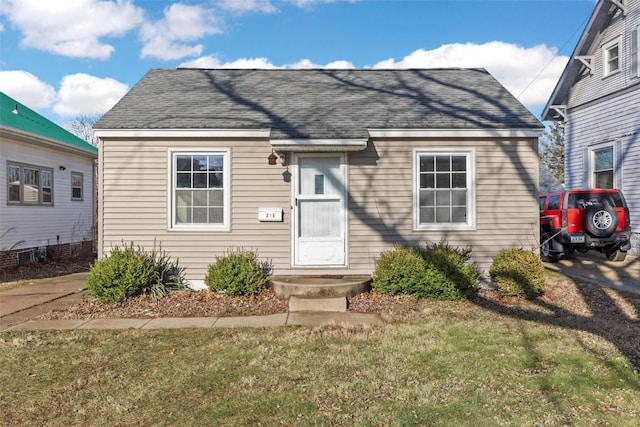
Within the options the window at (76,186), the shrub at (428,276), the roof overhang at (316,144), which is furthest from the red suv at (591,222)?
the window at (76,186)

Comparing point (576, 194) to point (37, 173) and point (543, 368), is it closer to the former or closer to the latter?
point (543, 368)

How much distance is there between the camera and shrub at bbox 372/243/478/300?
7273 millimetres

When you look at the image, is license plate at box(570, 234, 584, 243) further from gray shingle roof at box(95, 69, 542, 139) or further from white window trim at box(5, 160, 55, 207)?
white window trim at box(5, 160, 55, 207)

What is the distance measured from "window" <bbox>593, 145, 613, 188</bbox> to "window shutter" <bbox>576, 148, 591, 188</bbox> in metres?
0.18

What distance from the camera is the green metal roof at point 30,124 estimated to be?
11585 millimetres

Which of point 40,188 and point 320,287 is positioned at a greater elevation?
point 40,188

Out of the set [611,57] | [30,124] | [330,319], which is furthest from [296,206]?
[611,57]

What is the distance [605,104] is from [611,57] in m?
1.35

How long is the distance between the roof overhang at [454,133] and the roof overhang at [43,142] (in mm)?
9029

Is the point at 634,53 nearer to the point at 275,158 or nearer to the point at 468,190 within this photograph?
the point at 468,190

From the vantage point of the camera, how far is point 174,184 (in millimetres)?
8133

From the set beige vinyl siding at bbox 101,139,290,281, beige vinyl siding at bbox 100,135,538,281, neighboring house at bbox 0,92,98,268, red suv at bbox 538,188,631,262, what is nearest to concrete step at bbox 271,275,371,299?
beige vinyl siding at bbox 100,135,538,281

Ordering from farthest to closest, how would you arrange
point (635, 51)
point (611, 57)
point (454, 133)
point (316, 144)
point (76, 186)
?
point (76, 186), point (611, 57), point (635, 51), point (454, 133), point (316, 144)

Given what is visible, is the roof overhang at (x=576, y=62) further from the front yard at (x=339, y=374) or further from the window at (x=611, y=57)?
the front yard at (x=339, y=374)
